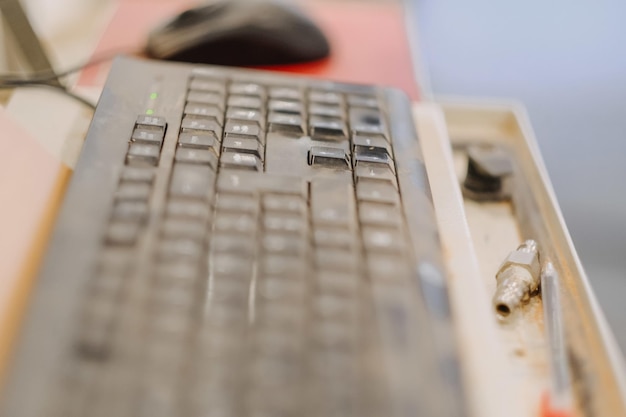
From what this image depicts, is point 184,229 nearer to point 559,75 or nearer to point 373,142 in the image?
point 373,142

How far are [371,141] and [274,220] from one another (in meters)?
0.11

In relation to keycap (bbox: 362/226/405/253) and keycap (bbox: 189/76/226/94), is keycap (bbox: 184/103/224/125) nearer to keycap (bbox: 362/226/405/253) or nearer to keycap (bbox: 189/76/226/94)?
keycap (bbox: 189/76/226/94)

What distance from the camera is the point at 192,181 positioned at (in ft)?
1.13

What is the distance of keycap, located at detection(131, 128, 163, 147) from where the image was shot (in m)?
0.37

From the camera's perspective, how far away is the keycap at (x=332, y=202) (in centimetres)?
34

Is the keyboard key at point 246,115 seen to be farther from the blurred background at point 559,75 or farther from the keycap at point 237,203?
the blurred background at point 559,75

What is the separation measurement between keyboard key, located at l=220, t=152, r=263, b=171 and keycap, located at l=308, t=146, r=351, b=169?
0.11 ft

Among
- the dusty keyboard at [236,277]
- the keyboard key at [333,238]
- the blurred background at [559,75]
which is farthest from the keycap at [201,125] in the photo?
the blurred background at [559,75]

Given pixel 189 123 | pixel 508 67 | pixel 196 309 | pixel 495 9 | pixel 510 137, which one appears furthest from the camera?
pixel 495 9

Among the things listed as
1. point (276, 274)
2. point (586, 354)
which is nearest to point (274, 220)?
point (276, 274)

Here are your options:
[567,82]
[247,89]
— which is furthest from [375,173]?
[567,82]

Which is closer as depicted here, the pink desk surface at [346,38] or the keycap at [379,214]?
the keycap at [379,214]

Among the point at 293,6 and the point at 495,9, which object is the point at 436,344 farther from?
the point at 495,9

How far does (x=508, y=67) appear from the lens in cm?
77
